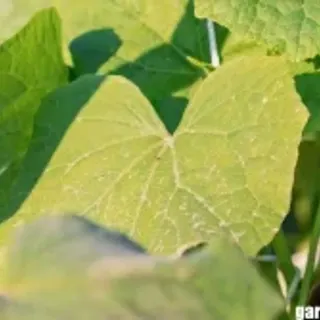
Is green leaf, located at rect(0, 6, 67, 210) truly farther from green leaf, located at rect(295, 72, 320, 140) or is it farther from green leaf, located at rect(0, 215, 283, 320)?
green leaf, located at rect(0, 215, 283, 320)

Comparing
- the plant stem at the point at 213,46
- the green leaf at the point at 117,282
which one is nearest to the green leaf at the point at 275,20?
the plant stem at the point at 213,46

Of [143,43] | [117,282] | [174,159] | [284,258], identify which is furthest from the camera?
[143,43]

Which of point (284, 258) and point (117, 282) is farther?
point (284, 258)

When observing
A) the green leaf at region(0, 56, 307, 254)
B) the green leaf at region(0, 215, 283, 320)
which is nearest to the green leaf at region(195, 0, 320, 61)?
the green leaf at region(0, 56, 307, 254)

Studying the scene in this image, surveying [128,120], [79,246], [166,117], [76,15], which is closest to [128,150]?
[128,120]

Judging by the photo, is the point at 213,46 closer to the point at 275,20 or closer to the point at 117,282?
the point at 275,20

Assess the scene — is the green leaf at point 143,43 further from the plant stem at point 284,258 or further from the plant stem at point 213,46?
the plant stem at point 284,258

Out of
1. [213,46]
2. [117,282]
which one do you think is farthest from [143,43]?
[117,282]
